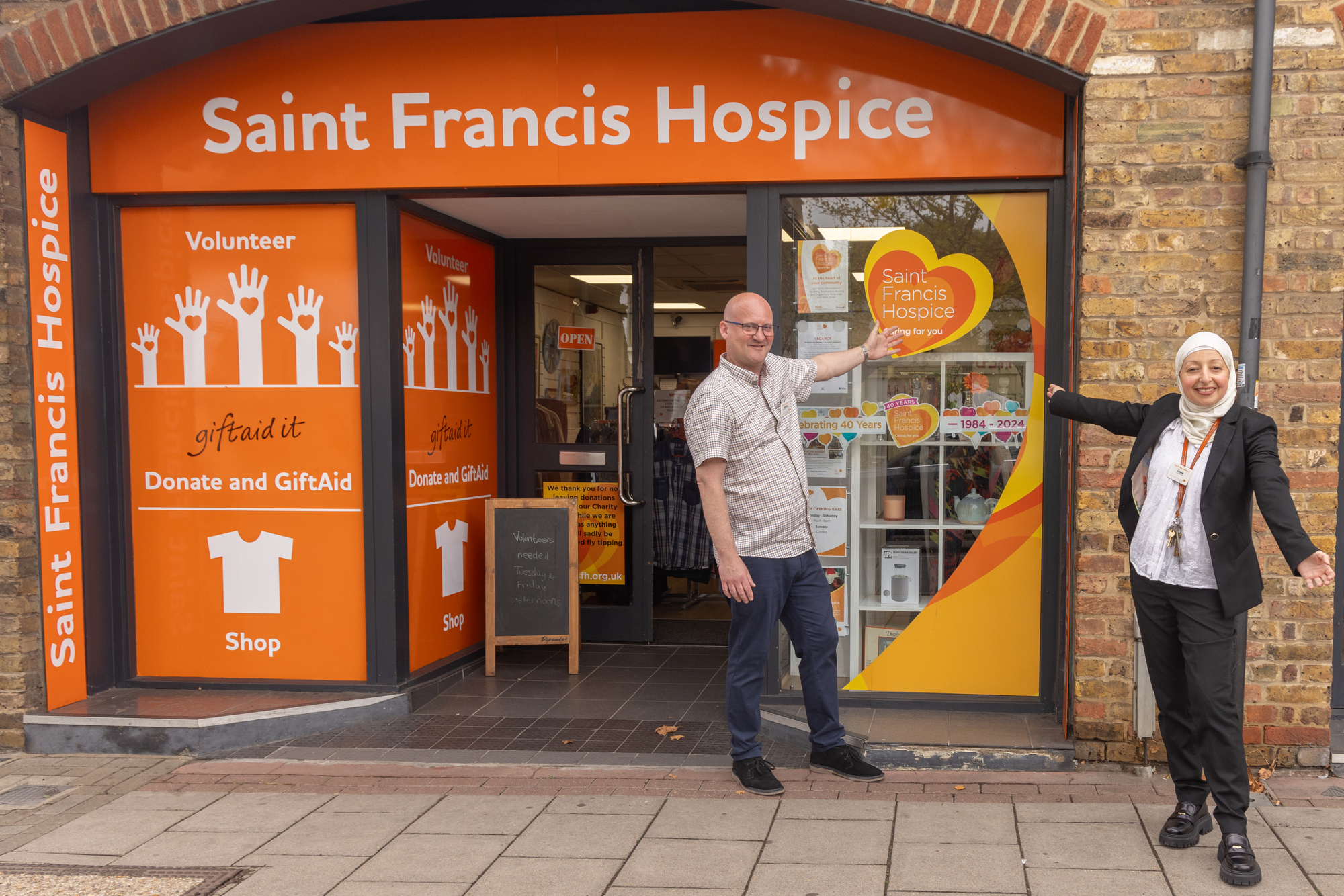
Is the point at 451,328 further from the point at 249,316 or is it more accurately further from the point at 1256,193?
the point at 1256,193

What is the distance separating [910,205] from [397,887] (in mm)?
3594

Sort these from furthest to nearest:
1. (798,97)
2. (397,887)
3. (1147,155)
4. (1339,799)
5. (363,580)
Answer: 1. (363,580)
2. (798,97)
3. (1147,155)
4. (1339,799)
5. (397,887)

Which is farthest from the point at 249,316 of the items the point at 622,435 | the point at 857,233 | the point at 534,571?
the point at 857,233

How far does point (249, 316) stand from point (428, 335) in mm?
913

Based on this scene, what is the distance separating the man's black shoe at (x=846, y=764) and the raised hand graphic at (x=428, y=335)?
113 inches

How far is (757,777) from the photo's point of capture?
4.09m

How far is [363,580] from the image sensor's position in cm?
525

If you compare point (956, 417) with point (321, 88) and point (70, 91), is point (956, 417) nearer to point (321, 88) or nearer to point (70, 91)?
point (321, 88)

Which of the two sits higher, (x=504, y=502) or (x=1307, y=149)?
(x=1307, y=149)

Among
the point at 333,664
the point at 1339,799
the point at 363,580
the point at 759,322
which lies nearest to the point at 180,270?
the point at 363,580

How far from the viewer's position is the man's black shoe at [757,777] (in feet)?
13.3

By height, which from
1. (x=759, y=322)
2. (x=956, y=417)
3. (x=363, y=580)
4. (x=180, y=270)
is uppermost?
(x=180, y=270)

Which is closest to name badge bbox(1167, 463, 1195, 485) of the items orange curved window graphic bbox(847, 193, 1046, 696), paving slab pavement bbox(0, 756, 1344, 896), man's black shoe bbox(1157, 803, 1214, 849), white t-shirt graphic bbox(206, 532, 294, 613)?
man's black shoe bbox(1157, 803, 1214, 849)

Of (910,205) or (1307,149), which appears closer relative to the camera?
(1307,149)
